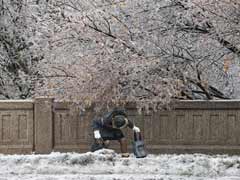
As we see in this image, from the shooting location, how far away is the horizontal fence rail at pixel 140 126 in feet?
49.5

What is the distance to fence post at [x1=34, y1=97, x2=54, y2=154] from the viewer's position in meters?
15.2

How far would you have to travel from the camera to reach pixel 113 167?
13.0 m

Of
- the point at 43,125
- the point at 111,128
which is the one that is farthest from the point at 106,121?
the point at 43,125

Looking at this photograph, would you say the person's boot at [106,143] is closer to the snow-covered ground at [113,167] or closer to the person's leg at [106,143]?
the person's leg at [106,143]

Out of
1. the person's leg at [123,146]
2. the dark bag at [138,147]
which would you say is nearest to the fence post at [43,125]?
the person's leg at [123,146]

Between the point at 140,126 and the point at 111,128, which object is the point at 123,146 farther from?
the point at 140,126

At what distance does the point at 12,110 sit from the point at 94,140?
227 cm

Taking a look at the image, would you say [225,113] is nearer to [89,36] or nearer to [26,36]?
[89,36]

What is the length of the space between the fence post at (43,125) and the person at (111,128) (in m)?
1.31

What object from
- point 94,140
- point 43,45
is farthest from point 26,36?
point 94,140

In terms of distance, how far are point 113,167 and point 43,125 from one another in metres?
2.91

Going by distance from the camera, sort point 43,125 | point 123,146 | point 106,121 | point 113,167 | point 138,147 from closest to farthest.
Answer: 1. point 113,167
2. point 138,147
3. point 106,121
4. point 123,146
5. point 43,125

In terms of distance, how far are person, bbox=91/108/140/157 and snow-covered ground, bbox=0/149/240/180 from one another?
38 centimetres

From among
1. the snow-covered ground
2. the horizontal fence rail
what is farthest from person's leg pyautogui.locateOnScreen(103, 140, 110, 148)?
the horizontal fence rail
